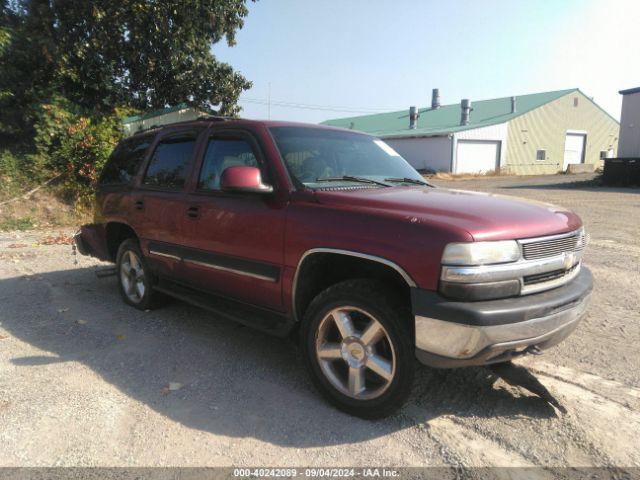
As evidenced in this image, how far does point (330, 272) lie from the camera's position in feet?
10.9

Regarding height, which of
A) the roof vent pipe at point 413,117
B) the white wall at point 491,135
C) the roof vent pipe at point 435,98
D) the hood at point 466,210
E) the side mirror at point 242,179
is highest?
the roof vent pipe at point 435,98

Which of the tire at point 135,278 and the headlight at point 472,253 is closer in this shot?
the headlight at point 472,253

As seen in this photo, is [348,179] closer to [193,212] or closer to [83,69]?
[193,212]

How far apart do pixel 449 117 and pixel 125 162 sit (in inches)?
1672

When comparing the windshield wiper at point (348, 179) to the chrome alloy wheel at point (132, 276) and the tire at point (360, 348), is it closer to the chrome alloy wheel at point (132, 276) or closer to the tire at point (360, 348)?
the tire at point (360, 348)

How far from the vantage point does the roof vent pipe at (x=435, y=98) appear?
48938 millimetres

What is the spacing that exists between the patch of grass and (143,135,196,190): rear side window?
7859mm

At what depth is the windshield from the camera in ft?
11.6

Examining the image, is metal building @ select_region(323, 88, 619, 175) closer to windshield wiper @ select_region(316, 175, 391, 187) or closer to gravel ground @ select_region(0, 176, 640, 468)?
gravel ground @ select_region(0, 176, 640, 468)

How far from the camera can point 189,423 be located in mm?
3004

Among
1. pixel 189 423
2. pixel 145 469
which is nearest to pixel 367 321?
pixel 189 423

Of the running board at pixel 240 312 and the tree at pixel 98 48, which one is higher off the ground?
the tree at pixel 98 48

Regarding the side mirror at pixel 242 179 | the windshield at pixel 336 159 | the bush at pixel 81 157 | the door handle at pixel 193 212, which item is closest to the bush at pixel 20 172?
the bush at pixel 81 157

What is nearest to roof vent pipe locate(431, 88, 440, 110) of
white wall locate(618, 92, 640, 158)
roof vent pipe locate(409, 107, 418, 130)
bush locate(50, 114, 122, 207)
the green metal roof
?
the green metal roof
